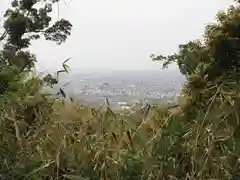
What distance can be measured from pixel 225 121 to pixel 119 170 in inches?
22.5

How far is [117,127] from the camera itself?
2.73 m

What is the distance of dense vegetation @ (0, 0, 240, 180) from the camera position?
2.39 meters

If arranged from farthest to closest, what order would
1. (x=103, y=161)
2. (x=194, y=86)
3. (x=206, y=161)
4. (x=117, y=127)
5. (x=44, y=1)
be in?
(x=44, y=1) → (x=194, y=86) → (x=117, y=127) → (x=103, y=161) → (x=206, y=161)

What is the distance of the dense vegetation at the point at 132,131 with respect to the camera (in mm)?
2395

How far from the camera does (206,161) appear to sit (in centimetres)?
233

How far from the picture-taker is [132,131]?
264 cm

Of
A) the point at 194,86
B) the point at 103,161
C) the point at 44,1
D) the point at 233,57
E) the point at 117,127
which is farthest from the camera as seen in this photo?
the point at 44,1

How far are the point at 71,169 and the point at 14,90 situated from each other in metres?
0.96

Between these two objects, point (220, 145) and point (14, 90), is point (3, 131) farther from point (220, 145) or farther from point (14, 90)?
point (220, 145)

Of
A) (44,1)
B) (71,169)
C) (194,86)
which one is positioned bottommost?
(71,169)

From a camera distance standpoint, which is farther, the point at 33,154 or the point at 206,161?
the point at 33,154

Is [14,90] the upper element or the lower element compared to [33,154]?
upper

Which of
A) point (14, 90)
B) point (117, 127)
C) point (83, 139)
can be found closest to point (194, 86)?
point (117, 127)

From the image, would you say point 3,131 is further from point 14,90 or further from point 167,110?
point 167,110
